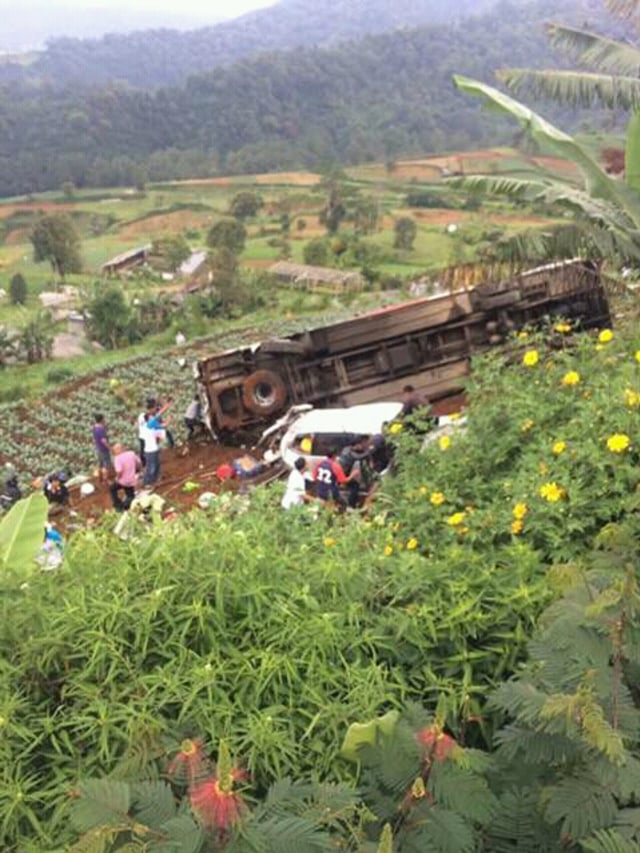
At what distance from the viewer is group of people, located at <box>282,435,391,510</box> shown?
7.23 m

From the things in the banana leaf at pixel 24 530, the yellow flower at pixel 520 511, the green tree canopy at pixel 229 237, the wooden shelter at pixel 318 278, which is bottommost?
the wooden shelter at pixel 318 278

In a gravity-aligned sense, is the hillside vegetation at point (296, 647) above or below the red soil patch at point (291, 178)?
below

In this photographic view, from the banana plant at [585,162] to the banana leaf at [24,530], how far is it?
4536mm

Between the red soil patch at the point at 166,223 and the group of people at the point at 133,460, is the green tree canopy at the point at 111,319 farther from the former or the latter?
the red soil patch at the point at 166,223

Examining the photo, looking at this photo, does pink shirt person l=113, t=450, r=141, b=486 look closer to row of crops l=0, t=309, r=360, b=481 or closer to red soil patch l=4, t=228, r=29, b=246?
row of crops l=0, t=309, r=360, b=481

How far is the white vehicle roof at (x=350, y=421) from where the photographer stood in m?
9.12

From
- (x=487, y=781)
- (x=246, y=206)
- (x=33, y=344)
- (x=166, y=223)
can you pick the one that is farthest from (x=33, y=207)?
(x=487, y=781)

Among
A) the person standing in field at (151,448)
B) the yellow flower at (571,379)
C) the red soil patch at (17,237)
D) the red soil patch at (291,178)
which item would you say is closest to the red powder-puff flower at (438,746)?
the yellow flower at (571,379)

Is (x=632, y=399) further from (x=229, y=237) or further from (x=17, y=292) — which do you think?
(x=229, y=237)

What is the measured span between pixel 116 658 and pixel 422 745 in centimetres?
94

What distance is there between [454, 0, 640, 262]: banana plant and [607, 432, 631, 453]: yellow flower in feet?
10.4

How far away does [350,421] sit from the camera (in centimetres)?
937

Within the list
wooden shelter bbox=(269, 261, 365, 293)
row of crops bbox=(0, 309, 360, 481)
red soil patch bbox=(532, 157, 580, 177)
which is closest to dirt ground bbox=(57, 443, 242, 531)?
row of crops bbox=(0, 309, 360, 481)

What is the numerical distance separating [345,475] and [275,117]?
371ft
